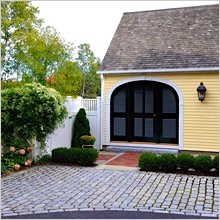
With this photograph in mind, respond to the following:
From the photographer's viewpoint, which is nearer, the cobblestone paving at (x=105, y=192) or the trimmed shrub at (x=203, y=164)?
the cobblestone paving at (x=105, y=192)

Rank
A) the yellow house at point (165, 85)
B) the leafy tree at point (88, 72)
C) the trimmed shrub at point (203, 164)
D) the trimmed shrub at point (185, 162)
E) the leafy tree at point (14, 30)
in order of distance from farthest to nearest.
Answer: the leafy tree at point (88, 72) < the leafy tree at point (14, 30) < the yellow house at point (165, 85) < the trimmed shrub at point (185, 162) < the trimmed shrub at point (203, 164)

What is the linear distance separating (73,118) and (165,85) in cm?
360

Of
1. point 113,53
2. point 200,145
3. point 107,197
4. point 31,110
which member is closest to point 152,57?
point 113,53

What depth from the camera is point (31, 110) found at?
311 inches

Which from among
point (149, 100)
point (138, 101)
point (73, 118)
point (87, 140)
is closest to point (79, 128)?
point (73, 118)

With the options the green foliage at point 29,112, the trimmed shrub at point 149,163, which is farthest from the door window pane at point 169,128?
the green foliage at point 29,112

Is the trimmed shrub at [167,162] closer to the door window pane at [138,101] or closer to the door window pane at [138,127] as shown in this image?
the door window pane at [138,127]

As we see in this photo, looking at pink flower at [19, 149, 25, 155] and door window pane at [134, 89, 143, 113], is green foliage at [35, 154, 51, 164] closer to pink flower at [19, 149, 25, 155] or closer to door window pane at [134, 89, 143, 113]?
pink flower at [19, 149, 25, 155]

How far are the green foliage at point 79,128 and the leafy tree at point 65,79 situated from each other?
2605mm

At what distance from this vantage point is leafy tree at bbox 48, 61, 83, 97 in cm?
1348

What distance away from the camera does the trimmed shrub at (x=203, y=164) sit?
7218 millimetres

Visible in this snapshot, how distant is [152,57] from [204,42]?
75.9 inches

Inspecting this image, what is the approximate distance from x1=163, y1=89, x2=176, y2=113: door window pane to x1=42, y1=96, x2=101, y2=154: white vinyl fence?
2503 millimetres

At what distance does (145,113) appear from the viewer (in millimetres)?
11297
